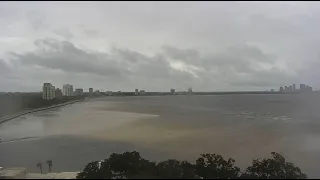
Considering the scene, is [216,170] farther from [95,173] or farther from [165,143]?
[165,143]

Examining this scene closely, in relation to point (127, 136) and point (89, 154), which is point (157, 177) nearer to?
point (89, 154)

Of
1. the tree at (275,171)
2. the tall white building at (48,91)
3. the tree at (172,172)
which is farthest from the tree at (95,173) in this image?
the tall white building at (48,91)

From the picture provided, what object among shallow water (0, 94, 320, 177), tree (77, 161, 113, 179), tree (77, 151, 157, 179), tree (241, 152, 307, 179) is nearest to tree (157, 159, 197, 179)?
tree (77, 151, 157, 179)

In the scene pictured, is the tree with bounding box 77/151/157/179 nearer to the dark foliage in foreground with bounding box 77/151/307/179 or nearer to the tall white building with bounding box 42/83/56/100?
the dark foliage in foreground with bounding box 77/151/307/179

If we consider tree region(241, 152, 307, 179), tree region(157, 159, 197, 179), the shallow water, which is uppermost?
tree region(157, 159, 197, 179)

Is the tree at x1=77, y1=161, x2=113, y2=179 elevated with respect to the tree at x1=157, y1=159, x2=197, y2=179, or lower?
lower

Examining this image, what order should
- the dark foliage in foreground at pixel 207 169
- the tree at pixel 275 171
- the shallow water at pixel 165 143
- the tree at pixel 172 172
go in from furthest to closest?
the shallow water at pixel 165 143 < the tree at pixel 275 171 < the dark foliage in foreground at pixel 207 169 < the tree at pixel 172 172

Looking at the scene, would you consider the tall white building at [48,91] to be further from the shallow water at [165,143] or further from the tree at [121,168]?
the tree at [121,168]

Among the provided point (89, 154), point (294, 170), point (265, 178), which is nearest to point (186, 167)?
point (265, 178)

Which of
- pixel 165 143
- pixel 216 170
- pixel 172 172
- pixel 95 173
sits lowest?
pixel 165 143

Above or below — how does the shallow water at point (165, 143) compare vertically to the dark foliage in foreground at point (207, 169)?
below

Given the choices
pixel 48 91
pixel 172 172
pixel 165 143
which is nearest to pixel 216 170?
pixel 172 172
